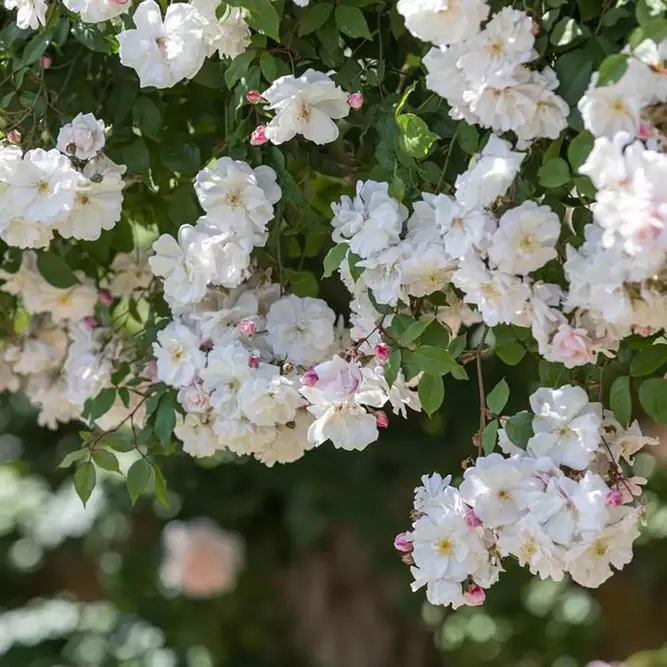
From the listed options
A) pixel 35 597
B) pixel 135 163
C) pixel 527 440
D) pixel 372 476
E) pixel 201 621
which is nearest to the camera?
pixel 527 440

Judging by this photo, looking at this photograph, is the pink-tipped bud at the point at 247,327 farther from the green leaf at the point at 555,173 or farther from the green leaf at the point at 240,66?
the green leaf at the point at 555,173

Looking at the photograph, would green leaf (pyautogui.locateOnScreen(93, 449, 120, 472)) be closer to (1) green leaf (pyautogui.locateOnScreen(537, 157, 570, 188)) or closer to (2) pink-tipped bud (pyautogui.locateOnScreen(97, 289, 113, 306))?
(2) pink-tipped bud (pyautogui.locateOnScreen(97, 289, 113, 306))

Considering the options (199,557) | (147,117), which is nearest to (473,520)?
(147,117)

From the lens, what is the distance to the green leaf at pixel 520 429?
3.01ft

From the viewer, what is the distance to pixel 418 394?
972mm

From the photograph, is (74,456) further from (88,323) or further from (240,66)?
(240,66)

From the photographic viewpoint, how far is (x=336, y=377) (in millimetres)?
951

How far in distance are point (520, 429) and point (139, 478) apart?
0.40 m

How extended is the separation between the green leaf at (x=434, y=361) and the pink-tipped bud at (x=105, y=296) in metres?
0.50

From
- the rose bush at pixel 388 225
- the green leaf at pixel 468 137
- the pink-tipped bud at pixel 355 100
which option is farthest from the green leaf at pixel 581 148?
the pink-tipped bud at pixel 355 100

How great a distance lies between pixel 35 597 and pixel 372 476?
1178mm

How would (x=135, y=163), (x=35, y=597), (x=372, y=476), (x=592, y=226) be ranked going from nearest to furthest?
(x=592, y=226) < (x=135, y=163) < (x=372, y=476) < (x=35, y=597)

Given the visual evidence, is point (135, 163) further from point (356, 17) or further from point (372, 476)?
point (372, 476)

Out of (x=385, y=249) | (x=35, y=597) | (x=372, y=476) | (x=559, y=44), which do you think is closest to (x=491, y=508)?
(x=385, y=249)
